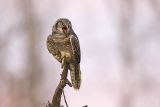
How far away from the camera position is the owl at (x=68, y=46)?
1.11 meters

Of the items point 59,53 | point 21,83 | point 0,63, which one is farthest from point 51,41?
point 0,63

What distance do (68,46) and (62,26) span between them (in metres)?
0.04

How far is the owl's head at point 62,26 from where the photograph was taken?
3.62 feet

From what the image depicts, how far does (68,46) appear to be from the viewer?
3.66 ft

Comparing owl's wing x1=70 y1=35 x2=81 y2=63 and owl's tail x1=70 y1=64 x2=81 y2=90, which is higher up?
owl's wing x1=70 y1=35 x2=81 y2=63

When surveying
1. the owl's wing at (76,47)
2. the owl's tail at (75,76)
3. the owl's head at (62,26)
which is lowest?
the owl's tail at (75,76)

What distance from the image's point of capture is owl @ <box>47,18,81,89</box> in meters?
1.11

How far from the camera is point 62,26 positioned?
1107mm

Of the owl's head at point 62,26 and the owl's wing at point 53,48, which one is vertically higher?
the owl's head at point 62,26

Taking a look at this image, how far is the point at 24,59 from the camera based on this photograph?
3.57 m

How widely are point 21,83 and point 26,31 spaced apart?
1.75 feet

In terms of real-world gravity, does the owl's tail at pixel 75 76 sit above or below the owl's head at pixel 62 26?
below

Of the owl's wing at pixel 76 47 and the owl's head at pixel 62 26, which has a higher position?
the owl's head at pixel 62 26

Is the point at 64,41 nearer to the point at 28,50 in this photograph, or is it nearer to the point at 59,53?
the point at 59,53
